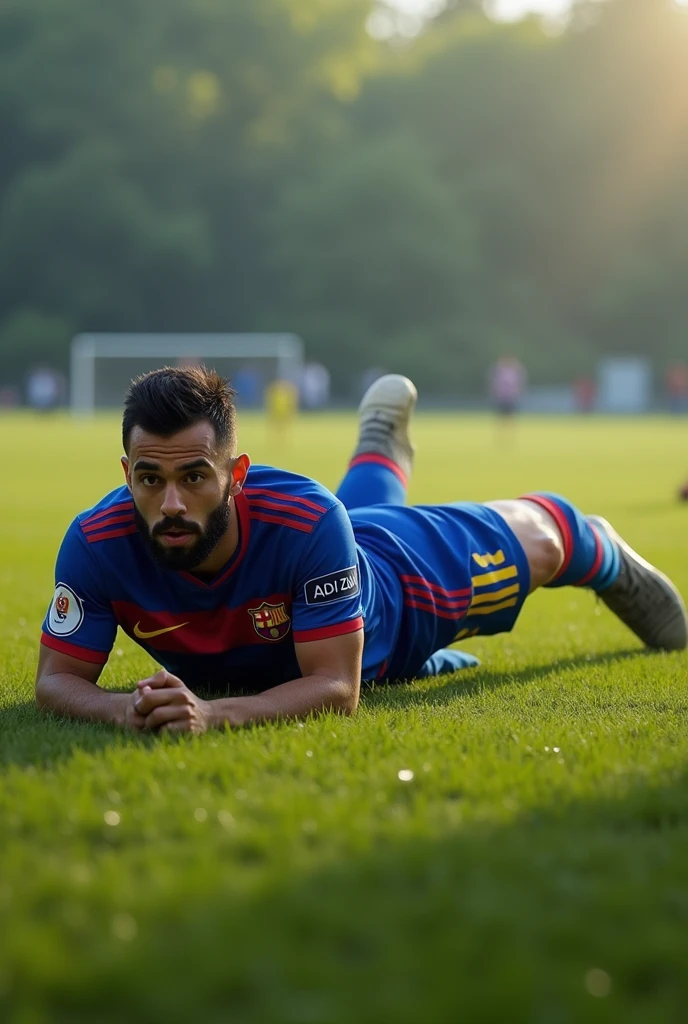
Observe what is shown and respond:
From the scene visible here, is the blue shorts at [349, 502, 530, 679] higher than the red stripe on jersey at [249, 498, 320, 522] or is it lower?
lower

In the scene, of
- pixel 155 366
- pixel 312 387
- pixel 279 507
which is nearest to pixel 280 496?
pixel 279 507

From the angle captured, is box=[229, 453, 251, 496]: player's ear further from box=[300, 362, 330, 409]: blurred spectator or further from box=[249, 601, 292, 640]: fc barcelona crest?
box=[300, 362, 330, 409]: blurred spectator

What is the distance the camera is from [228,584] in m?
4.43

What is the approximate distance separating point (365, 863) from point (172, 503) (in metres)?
1.56

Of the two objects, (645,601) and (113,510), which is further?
(645,601)

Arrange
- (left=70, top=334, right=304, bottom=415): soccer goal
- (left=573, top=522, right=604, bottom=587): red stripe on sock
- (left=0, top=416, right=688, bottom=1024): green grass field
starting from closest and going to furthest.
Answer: (left=0, top=416, right=688, bottom=1024): green grass field, (left=573, top=522, right=604, bottom=587): red stripe on sock, (left=70, top=334, right=304, bottom=415): soccer goal

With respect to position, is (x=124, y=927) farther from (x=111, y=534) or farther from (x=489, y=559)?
(x=489, y=559)

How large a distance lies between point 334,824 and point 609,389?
216 feet

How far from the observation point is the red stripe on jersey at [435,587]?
5031 millimetres

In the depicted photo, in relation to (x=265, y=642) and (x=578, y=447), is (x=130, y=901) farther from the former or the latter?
(x=578, y=447)

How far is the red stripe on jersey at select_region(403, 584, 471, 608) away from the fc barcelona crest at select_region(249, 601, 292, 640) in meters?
0.63

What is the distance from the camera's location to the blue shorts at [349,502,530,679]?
498 centimetres

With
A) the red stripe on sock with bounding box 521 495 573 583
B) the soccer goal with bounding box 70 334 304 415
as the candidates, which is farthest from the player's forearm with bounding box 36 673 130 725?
the soccer goal with bounding box 70 334 304 415

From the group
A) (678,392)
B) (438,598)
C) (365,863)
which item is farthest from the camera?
(678,392)
